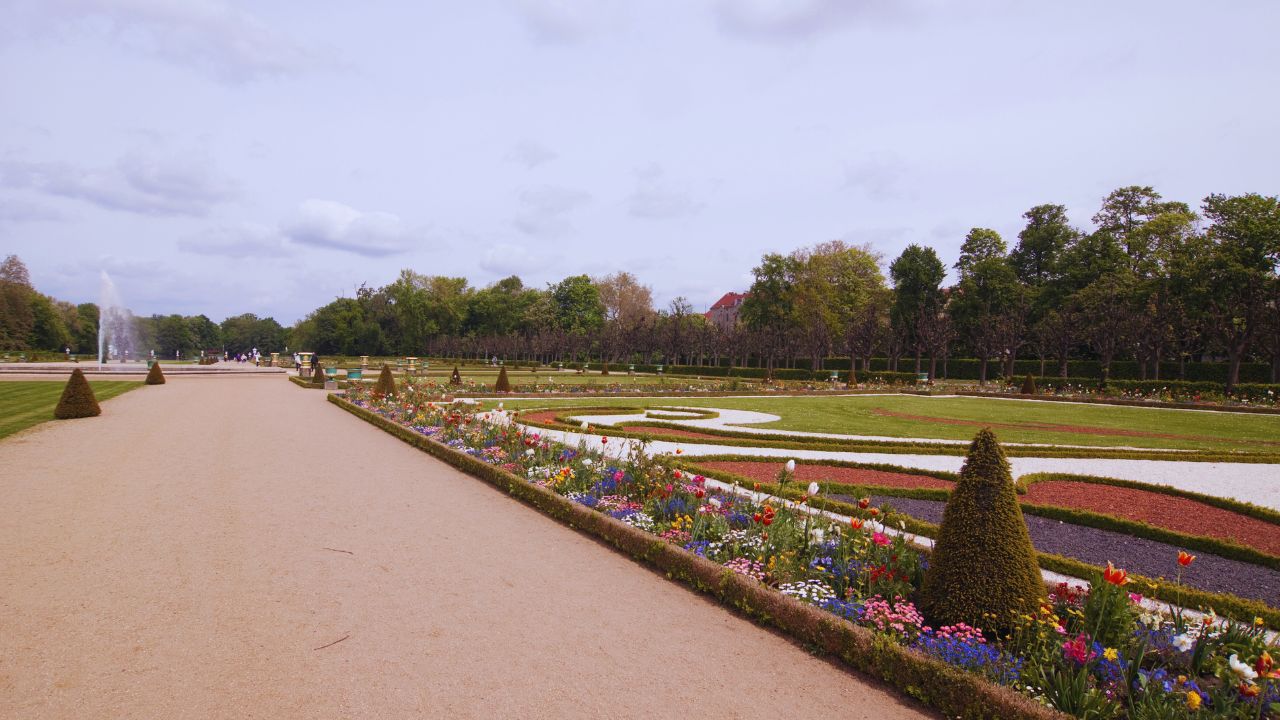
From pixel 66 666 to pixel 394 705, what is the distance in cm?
173

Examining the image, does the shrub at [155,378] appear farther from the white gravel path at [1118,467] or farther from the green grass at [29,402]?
the white gravel path at [1118,467]

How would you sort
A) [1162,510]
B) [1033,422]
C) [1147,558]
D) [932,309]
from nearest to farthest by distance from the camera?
[1147,558] → [1162,510] → [1033,422] → [932,309]

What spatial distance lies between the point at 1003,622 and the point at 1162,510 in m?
5.28

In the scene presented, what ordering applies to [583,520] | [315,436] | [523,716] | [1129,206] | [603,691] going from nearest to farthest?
[523,716] < [603,691] < [583,520] < [315,436] < [1129,206]

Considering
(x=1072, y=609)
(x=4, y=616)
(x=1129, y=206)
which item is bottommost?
(x=4, y=616)

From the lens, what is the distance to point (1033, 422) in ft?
55.7

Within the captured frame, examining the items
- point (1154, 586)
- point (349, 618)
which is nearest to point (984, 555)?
point (1154, 586)

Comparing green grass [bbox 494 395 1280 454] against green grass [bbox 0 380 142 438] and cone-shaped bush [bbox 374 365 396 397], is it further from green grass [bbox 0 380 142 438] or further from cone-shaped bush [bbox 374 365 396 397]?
green grass [bbox 0 380 142 438]

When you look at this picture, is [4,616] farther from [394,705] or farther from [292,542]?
[394,705]

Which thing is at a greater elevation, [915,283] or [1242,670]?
[915,283]

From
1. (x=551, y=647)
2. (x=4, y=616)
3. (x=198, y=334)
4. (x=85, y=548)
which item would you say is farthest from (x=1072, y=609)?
(x=198, y=334)

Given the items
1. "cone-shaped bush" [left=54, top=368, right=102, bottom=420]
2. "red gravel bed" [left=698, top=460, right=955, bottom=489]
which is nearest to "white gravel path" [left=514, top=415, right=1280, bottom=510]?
"red gravel bed" [left=698, top=460, right=955, bottom=489]

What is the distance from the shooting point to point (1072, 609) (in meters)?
3.58

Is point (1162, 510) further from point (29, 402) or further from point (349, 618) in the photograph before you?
point (29, 402)
